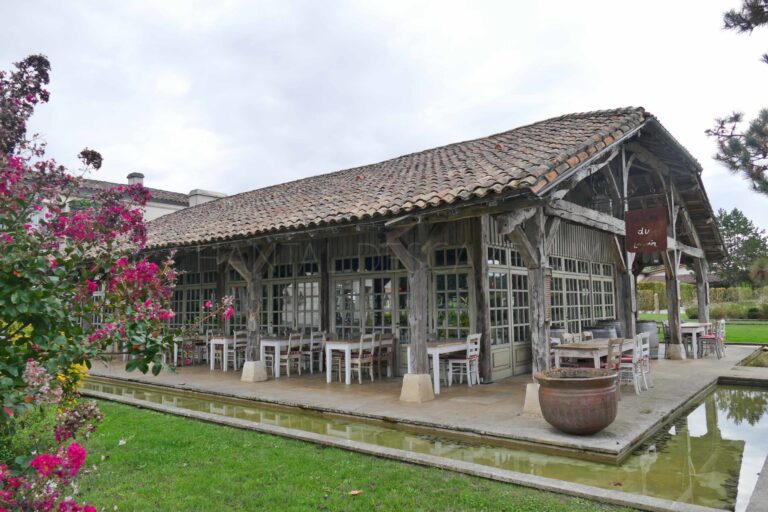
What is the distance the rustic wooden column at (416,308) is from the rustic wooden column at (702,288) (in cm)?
1045

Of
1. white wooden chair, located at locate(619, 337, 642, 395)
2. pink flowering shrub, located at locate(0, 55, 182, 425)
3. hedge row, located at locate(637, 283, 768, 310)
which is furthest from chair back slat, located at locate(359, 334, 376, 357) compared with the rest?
hedge row, located at locate(637, 283, 768, 310)

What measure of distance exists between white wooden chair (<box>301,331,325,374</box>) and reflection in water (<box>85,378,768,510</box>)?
2.58 meters

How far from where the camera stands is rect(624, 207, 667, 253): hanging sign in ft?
24.9

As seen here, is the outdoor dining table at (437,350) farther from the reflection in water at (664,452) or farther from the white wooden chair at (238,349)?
the white wooden chair at (238,349)

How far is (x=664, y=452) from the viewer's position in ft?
16.5

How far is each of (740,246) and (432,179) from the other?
48032 mm

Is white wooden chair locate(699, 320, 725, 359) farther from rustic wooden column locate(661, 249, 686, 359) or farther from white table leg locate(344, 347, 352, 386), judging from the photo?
white table leg locate(344, 347, 352, 386)

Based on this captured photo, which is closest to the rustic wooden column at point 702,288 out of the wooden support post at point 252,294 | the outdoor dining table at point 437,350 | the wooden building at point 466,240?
the wooden building at point 466,240

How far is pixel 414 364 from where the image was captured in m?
7.25

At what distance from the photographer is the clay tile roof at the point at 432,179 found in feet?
20.1

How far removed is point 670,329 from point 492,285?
5.34 meters

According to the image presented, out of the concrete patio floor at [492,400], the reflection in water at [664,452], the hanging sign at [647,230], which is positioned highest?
the hanging sign at [647,230]

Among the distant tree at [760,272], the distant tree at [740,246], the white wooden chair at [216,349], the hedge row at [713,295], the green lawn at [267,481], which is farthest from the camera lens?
the distant tree at [740,246]

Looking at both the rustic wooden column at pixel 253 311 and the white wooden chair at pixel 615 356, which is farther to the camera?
the rustic wooden column at pixel 253 311
